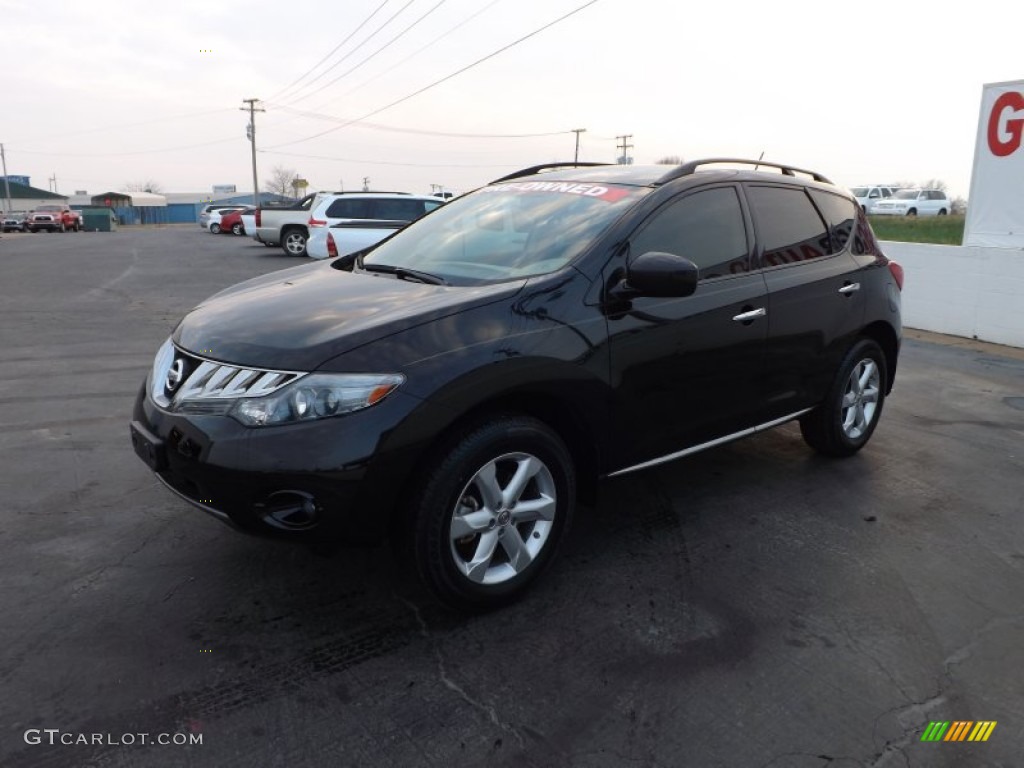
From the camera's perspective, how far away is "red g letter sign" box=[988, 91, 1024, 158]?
10.4 metres

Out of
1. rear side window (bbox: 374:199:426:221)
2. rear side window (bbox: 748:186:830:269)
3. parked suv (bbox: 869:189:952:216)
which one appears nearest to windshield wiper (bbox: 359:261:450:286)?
rear side window (bbox: 748:186:830:269)

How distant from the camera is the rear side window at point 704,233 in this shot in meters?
3.61

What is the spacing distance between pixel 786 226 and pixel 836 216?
67cm

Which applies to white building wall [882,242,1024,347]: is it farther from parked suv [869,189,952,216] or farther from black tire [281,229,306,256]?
parked suv [869,189,952,216]

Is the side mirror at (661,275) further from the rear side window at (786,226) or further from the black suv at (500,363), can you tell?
the rear side window at (786,226)

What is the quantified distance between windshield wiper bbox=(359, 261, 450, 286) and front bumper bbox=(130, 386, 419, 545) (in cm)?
88

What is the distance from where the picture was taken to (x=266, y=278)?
406 cm

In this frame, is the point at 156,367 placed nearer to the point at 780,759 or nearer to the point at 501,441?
the point at 501,441

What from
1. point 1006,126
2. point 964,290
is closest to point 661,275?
point 964,290

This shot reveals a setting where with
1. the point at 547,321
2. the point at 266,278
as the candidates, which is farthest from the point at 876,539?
the point at 266,278

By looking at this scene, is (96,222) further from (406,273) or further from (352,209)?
(406,273)

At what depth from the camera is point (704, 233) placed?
3.87 m

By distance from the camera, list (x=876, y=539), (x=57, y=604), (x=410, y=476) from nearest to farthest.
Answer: (x=410, y=476)
(x=57, y=604)
(x=876, y=539)

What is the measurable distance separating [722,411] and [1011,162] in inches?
375
